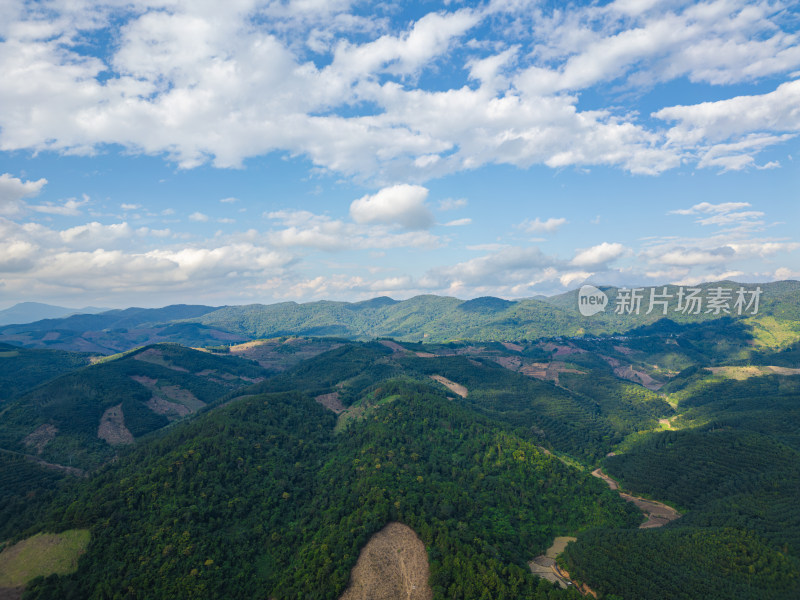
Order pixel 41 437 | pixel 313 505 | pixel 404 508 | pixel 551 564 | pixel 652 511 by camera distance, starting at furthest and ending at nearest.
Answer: pixel 41 437, pixel 652 511, pixel 313 505, pixel 551 564, pixel 404 508

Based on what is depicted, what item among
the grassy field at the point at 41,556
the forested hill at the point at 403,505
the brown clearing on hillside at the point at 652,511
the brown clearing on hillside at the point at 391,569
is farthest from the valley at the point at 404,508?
the grassy field at the point at 41,556

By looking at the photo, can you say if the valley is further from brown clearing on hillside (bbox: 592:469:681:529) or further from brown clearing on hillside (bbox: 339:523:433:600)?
brown clearing on hillside (bbox: 592:469:681:529)

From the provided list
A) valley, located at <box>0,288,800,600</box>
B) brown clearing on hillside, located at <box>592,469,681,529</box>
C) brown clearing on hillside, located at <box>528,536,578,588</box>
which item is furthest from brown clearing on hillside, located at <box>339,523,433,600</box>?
brown clearing on hillside, located at <box>592,469,681,529</box>

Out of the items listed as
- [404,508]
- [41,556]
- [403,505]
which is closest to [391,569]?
[404,508]

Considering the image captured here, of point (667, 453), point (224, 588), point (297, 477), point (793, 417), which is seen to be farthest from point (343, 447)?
point (793, 417)

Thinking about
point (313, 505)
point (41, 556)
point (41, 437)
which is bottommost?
point (313, 505)

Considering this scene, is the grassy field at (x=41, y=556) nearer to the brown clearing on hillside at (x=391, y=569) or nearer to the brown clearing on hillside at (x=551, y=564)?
the brown clearing on hillside at (x=391, y=569)

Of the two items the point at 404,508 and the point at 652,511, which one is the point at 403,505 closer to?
the point at 404,508

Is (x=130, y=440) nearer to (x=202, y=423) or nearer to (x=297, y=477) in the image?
(x=202, y=423)
